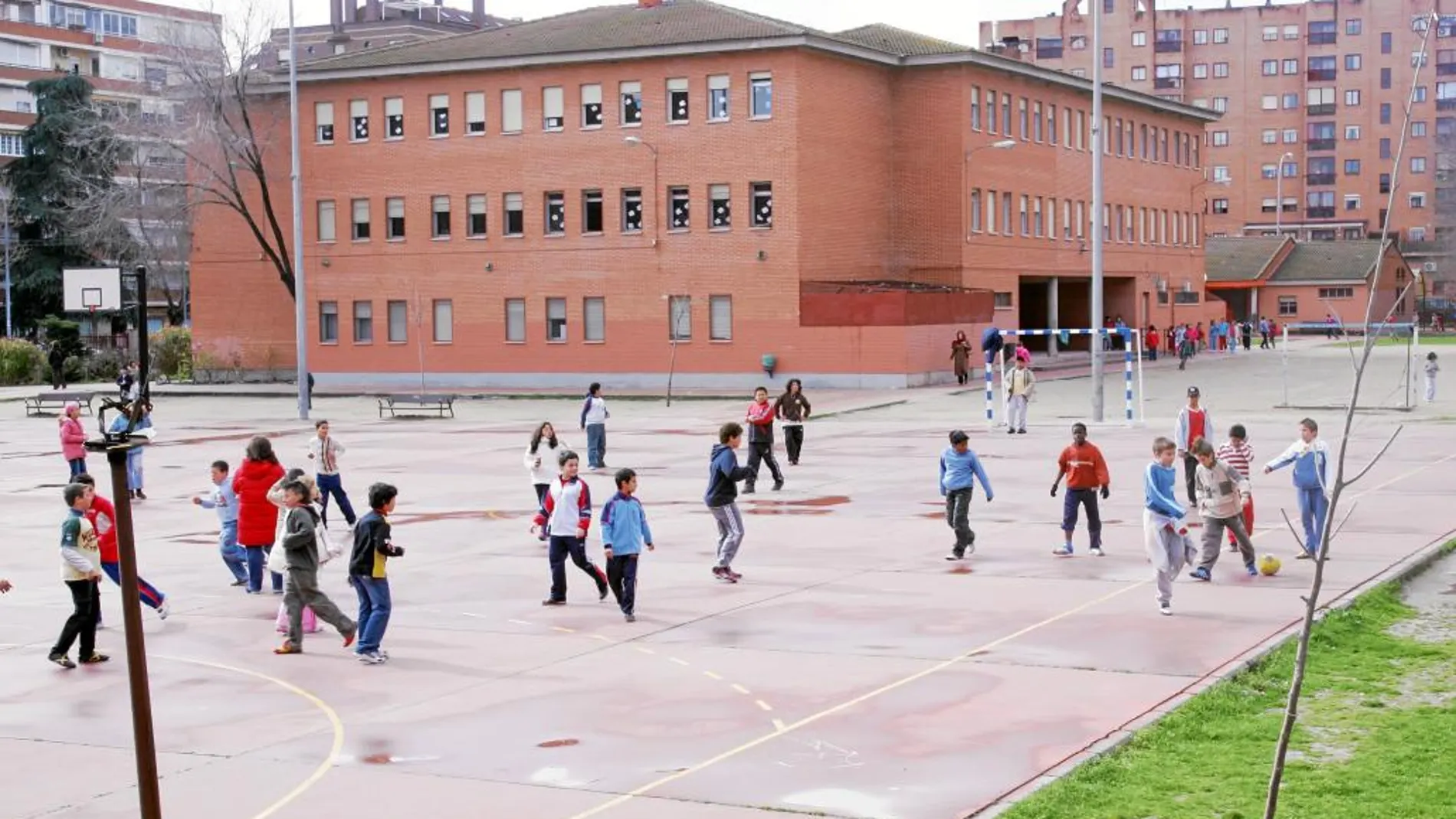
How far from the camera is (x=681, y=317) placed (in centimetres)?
6241

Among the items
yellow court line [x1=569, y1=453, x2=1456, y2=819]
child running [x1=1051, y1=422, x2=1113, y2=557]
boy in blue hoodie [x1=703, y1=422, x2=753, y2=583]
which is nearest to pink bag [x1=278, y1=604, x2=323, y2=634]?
boy in blue hoodie [x1=703, y1=422, x2=753, y2=583]

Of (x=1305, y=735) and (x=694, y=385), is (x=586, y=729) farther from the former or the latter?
(x=694, y=385)

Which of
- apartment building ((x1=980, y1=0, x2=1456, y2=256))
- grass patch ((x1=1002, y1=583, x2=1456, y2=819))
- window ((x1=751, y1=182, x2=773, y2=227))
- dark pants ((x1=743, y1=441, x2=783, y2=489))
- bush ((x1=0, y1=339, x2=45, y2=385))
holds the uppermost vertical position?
apartment building ((x1=980, y1=0, x2=1456, y2=256))

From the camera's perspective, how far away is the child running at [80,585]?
→ 15.5 m

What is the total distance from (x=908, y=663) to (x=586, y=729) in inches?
127

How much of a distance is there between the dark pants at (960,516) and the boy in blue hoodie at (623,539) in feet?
15.7

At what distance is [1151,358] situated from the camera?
77688mm

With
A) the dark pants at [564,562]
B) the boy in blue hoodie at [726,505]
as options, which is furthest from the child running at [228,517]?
the boy in blue hoodie at [726,505]

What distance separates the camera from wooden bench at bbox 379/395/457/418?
51438 millimetres

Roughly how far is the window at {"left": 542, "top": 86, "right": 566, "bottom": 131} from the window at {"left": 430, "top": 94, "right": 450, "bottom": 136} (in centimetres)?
403

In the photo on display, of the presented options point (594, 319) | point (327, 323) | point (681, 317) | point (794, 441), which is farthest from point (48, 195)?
point (794, 441)

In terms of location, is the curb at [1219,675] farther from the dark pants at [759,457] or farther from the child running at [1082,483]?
the dark pants at [759,457]

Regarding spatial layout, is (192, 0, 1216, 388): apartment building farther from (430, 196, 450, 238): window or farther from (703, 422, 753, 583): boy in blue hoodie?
(703, 422, 753, 583): boy in blue hoodie

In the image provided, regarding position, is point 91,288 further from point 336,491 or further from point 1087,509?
point 1087,509
